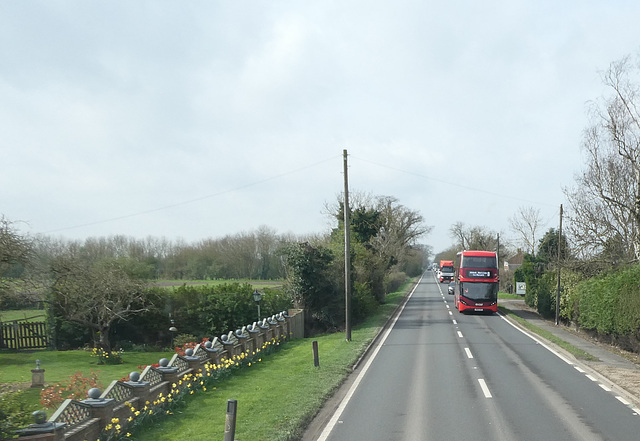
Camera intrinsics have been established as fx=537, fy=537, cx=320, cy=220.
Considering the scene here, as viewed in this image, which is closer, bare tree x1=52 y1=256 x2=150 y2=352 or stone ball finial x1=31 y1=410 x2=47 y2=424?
stone ball finial x1=31 y1=410 x2=47 y2=424

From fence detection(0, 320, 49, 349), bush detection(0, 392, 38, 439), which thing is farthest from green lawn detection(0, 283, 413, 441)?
A: fence detection(0, 320, 49, 349)

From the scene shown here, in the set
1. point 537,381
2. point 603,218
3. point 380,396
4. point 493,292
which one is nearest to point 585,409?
point 537,381

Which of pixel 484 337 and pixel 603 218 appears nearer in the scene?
pixel 484 337

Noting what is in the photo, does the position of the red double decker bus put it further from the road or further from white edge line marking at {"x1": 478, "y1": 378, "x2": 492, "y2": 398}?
white edge line marking at {"x1": 478, "y1": 378, "x2": 492, "y2": 398}

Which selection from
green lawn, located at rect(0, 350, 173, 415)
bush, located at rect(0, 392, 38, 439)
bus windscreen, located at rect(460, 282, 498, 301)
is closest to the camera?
bush, located at rect(0, 392, 38, 439)

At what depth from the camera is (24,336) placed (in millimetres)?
30172

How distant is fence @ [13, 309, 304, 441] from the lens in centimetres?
783

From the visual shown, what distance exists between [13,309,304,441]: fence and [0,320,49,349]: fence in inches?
705

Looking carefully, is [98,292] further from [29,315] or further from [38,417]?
[38,417]

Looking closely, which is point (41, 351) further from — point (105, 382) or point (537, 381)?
point (537, 381)

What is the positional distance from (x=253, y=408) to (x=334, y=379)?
13.2ft

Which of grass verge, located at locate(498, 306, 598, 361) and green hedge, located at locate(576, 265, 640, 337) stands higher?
green hedge, located at locate(576, 265, 640, 337)

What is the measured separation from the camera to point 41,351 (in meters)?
29.9

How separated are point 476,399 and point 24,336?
88.3 feet
